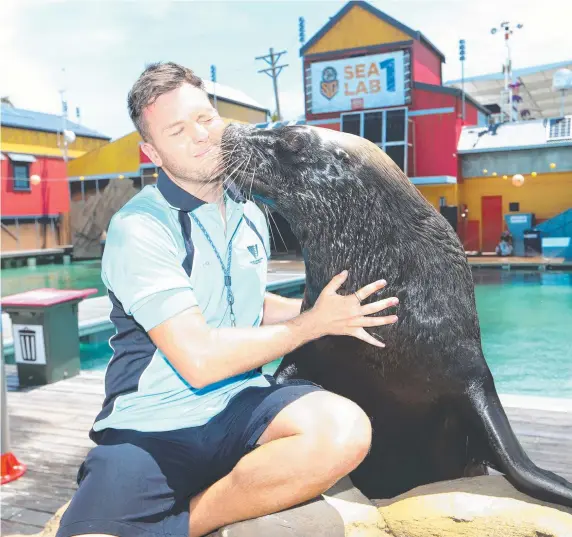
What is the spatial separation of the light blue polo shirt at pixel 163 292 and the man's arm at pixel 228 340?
42 millimetres

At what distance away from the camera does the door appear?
52.4ft

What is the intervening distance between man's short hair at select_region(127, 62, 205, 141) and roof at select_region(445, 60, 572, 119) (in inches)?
938

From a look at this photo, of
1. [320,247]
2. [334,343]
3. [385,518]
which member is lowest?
[385,518]

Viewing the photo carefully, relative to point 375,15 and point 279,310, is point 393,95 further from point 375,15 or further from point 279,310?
point 279,310

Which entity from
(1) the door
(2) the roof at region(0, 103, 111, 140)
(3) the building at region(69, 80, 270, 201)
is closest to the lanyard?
(1) the door

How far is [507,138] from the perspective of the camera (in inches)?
600

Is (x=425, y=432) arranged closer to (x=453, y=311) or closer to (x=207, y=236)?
(x=453, y=311)

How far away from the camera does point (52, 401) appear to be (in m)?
3.78

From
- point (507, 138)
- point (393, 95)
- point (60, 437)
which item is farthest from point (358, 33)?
point (60, 437)

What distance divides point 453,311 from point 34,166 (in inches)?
889

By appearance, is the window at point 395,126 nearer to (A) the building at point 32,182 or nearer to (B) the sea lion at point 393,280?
(A) the building at point 32,182

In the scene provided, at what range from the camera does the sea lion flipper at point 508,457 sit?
4.97 ft

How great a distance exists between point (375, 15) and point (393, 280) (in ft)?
50.9

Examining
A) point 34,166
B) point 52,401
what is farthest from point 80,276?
point 52,401
